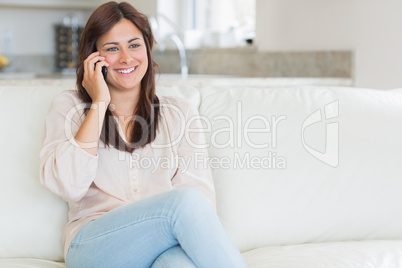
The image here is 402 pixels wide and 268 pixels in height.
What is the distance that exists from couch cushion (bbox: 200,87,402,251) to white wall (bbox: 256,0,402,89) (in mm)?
929

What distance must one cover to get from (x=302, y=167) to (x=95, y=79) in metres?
0.75

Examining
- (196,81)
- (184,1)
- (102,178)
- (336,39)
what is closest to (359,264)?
(102,178)

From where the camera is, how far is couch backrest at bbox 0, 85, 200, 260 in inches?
77.0

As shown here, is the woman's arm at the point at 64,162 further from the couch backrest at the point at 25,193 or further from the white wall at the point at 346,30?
the white wall at the point at 346,30

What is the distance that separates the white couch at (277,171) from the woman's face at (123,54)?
212 millimetres

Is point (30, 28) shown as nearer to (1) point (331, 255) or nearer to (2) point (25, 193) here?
(2) point (25, 193)

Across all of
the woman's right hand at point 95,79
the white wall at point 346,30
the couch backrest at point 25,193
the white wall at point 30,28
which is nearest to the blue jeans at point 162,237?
the couch backrest at point 25,193

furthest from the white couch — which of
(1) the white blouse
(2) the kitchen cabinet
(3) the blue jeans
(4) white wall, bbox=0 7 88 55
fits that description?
(4) white wall, bbox=0 7 88 55

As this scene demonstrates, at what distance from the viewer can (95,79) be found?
6.35ft

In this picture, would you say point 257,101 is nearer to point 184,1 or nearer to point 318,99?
point 318,99

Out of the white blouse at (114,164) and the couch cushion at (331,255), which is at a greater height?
the white blouse at (114,164)

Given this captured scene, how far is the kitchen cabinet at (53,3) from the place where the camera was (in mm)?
5719

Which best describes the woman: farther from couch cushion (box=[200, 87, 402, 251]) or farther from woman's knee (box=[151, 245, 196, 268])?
couch cushion (box=[200, 87, 402, 251])

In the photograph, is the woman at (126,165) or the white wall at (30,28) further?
the white wall at (30,28)
